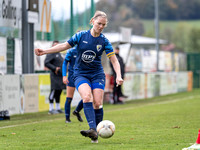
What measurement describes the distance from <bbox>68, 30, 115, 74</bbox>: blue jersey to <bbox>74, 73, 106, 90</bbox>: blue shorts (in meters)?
0.08

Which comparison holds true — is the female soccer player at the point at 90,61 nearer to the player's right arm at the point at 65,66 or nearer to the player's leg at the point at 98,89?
the player's leg at the point at 98,89

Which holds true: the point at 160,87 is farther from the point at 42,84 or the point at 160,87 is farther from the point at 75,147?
the point at 75,147

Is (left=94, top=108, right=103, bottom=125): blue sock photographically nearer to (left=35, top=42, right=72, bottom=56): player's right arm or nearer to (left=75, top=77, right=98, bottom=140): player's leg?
(left=75, top=77, right=98, bottom=140): player's leg

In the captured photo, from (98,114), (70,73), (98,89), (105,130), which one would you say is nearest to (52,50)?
(98,89)

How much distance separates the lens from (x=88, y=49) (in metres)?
7.46

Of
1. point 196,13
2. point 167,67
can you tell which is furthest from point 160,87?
point 196,13

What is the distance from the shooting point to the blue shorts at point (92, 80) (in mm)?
7543

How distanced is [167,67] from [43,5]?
47.7ft

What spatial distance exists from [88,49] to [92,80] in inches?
20.6

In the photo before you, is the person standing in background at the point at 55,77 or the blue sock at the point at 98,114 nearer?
the blue sock at the point at 98,114

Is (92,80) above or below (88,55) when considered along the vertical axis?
below

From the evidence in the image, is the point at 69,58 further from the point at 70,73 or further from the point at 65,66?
the point at 70,73

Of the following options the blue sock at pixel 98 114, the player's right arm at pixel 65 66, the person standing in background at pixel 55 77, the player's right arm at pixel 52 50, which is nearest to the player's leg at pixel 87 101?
the blue sock at pixel 98 114

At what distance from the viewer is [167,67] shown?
28422 millimetres
